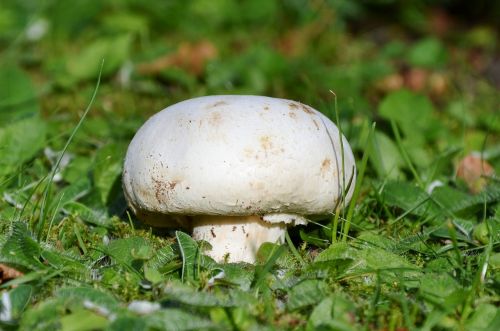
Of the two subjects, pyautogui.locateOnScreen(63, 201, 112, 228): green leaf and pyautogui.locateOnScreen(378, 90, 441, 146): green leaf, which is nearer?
pyautogui.locateOnScreen(63, 201, 112, 228): green leaf

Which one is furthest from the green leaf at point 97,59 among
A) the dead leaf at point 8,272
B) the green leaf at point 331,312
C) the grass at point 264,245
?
the green leaf at point 331,312

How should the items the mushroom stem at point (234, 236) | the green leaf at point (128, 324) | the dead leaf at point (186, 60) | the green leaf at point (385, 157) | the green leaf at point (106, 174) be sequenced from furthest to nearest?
the dead leaf at point (186, 60)
the green leaf at point (385, 157)
the green leaf at point (106, 174)
the mushroom stem at point (234, 236)
the green leaf at point (128, 324)

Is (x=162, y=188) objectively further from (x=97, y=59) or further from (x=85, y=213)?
(x=97, y=59)

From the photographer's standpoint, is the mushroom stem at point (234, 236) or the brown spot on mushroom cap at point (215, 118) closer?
the brown spot on mushroom cap at point (215, 118)

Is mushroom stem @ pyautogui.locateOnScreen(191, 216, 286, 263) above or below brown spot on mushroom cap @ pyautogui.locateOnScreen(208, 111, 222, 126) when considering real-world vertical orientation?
below

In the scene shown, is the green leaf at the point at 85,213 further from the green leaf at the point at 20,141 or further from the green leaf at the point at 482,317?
the green leaf at the point at 482,317

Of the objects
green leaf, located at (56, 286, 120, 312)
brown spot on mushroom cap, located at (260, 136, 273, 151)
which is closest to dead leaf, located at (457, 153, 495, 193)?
brown spot on mushroom cap, located at (260, 136, 273, 151)

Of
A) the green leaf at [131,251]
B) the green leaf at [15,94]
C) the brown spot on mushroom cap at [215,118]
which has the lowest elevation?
the green leaf at [15,94]

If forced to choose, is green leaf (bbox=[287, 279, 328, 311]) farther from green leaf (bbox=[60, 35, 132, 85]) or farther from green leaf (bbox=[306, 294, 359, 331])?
green leaf (bbox=[60, 35, 132, 85])

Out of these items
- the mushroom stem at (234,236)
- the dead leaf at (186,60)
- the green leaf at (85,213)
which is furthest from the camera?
the dead leaf at (186,60)
